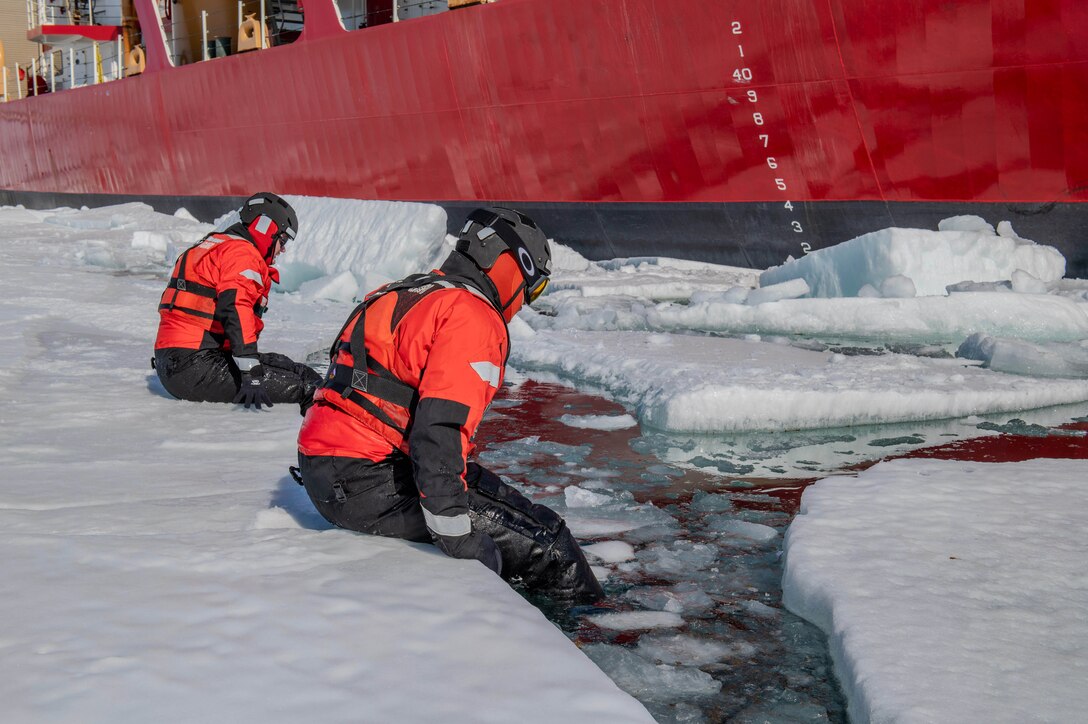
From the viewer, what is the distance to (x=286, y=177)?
544 inches

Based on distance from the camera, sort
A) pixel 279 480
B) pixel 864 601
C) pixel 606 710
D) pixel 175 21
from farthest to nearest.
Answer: pixel 175 21 < pixel 279 480 < pixel 864 601 < pixel 606 710

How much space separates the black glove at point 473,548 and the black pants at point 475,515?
0.09 meters

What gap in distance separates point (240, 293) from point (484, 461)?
4.39 ft

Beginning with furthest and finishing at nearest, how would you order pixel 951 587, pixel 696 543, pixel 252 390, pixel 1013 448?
1. pixel 252 390
2. pixel 1013 448
3. pixel 696 543
4. pixel 951 587

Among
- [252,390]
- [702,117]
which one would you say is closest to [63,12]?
[702,117]

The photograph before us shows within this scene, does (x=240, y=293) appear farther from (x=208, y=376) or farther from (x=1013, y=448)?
(x=1013, y=448)

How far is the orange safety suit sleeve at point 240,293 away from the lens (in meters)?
4.48

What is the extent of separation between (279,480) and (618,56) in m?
6.92

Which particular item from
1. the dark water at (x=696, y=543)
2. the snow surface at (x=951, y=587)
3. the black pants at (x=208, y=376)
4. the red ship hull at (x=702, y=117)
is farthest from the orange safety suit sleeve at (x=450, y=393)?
the red ship hull at (x=702, y=117)

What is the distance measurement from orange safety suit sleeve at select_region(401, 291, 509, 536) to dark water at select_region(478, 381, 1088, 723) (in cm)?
54

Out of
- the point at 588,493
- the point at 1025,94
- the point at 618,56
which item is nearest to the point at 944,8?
the point at 1025,94

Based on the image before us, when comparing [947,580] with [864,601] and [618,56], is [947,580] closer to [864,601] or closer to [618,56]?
[864,601]

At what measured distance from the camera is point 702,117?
8.88 m

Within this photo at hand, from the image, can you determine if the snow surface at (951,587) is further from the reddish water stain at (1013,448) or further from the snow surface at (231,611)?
the snow surface at (231,611)
